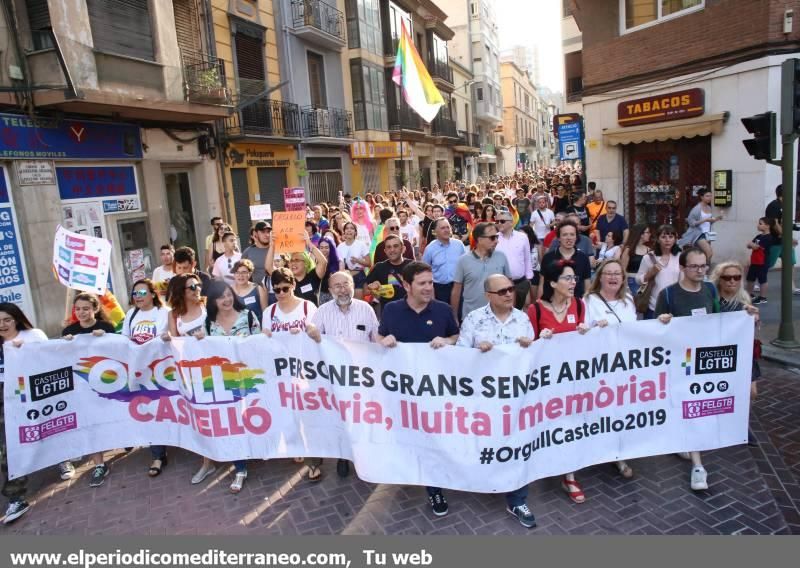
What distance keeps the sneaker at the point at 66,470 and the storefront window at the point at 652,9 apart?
44.3 feet

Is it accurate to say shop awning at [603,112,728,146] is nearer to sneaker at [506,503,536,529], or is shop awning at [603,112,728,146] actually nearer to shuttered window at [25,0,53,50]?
sneaker at [506,503,536,529]

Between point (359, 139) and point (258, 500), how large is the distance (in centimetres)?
2018

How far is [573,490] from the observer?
13.0ft

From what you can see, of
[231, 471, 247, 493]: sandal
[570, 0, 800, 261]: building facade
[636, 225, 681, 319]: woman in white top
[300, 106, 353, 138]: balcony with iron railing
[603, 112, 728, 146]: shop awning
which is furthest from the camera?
[300, 106, 353, 138]: balcony with iron railing

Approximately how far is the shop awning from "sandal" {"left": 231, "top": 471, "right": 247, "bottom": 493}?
36.8 ft

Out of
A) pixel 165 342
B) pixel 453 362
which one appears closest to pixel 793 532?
pixel 453 362

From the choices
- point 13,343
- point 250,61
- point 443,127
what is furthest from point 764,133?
point 443,127

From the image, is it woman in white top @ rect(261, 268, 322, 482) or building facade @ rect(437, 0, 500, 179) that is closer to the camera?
woman in white top @ rect(261, 268, 322, 482)

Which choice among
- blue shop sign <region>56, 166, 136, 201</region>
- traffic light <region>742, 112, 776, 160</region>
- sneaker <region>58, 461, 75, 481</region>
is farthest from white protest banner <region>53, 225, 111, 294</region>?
traffic light <region>742, 112, 776, 160</region>

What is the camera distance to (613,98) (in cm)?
1386

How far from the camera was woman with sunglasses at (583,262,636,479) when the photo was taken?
4.23 m

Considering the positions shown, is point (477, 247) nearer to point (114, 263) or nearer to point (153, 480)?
point (153, 480)

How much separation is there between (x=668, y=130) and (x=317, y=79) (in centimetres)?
1318

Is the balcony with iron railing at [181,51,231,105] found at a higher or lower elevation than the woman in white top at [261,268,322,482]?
higher
